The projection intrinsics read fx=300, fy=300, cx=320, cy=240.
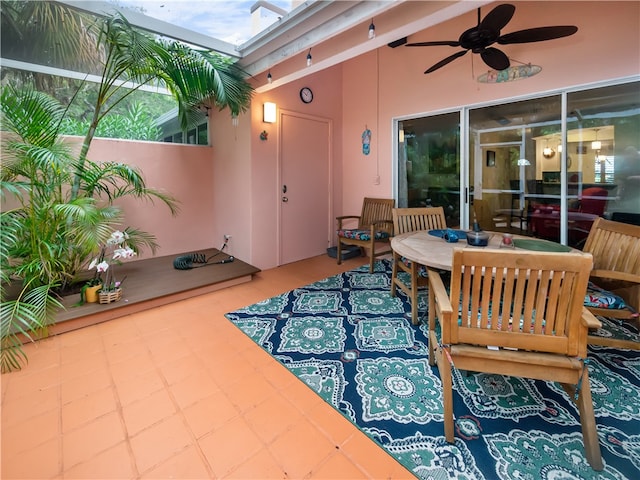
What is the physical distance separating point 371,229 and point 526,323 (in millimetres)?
2518

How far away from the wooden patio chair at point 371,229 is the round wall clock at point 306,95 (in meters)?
1.68

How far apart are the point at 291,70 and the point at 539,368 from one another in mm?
3218

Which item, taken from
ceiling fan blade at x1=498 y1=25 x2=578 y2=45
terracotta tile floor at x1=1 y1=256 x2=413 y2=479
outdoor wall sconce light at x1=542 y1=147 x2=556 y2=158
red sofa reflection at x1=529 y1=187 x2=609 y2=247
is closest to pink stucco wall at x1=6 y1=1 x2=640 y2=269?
outdoor wall sconce light at x1=542 y1=147 x2=556 y2=158

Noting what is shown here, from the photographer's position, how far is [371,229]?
3764 millimetres

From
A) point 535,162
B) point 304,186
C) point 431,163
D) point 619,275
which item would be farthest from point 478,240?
point 304,186

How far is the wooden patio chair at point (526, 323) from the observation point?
122cm

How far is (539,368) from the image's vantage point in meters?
1.31

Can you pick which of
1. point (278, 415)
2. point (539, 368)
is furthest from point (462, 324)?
point (278, 415)

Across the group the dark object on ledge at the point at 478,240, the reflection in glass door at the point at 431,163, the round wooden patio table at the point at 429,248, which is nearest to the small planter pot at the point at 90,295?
the round wooden patio table at the point at 429,248

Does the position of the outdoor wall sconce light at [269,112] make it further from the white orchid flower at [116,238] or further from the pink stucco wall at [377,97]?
the white orchid flower at [116,238]

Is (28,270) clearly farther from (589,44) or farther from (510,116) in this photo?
(589,44)

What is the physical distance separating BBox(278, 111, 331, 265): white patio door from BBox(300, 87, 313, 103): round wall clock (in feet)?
0.76

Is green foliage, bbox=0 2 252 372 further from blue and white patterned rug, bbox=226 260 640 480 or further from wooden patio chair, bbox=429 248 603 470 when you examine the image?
wooden patio chair, bbox=429 248 603 470

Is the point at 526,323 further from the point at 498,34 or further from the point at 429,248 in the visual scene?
the point at 498,34
